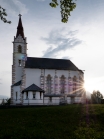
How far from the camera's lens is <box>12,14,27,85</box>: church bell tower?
59.0 m

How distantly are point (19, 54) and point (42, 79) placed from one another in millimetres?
8996

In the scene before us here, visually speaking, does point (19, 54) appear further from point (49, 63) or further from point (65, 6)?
point (65, 6)

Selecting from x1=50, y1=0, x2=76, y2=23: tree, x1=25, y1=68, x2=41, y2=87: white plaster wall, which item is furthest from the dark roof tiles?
x1=50, y1=0, x2=76, y2=23: tree

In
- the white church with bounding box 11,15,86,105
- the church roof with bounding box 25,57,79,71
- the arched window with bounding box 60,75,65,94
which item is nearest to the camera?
the white church with bounding box 11,15,86,105

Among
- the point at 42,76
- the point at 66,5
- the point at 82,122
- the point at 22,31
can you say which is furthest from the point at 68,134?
the point at 22,31

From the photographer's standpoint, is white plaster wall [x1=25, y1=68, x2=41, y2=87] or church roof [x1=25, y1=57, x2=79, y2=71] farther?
church roof [x1=25, y1=57, x2=79, y2=71]

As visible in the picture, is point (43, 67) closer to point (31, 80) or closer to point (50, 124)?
point (31, 80)

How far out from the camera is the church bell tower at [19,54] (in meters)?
59.0

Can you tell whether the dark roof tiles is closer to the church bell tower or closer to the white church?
the white church

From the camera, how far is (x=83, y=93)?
61.7 m

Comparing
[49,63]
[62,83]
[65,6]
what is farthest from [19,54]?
[65,6]

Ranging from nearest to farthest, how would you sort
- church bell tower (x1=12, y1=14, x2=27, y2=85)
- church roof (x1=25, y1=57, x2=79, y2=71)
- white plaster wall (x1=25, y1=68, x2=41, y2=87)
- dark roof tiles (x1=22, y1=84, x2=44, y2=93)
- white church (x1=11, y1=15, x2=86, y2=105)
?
dark roof tiles (x1=22, y1=84, x2=44, y2=93), white church (x1=11, y1=15, x2=86, y2=105), white plaster wall (x1=25, y1=68, x2=41, y2=87), church bell tower (x1=12, y1=14, x2=27, y2=85), church roof (x1=25, y1=57, x2=79, y2=71)

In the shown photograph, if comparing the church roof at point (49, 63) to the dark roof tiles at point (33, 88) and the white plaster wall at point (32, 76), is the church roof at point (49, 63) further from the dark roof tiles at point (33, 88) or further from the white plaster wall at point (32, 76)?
the dark roof tiles at point (33, 88)

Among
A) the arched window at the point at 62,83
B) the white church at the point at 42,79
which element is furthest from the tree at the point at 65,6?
the arched window at the point at 62,83
